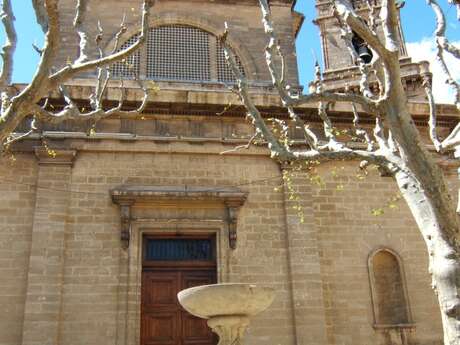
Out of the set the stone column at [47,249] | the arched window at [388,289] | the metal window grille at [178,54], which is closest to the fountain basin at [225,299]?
the stone column at [47,249]

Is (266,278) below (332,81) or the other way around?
below

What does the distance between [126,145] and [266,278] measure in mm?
3924

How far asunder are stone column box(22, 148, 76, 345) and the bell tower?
45.7 feet

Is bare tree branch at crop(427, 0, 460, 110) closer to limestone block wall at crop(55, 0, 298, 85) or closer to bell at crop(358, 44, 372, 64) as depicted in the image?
limestone block wall at crop(55, 0, 298, 85)

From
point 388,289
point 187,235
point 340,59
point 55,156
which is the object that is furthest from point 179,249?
point 340,59

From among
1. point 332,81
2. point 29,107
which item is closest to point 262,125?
point 29,107

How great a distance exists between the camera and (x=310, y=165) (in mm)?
11680

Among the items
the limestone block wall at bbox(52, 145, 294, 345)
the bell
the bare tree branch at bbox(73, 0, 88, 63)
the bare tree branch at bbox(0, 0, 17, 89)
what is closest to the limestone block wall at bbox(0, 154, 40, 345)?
the limestone block wall at bbox(52, 145, 294, 345)

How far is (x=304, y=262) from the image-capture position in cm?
1076

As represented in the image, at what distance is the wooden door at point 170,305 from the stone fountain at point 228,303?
126 inches

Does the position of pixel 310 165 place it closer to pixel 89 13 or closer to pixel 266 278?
pixel 266 278

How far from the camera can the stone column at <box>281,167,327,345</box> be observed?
10273 millimetres

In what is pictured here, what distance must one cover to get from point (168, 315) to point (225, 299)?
3.81 m

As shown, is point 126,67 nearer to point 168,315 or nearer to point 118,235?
point 118,235
